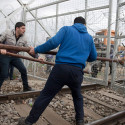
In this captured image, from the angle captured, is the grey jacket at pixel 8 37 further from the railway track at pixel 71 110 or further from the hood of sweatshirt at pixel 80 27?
the hood of sweatshirt at pixel 80 27

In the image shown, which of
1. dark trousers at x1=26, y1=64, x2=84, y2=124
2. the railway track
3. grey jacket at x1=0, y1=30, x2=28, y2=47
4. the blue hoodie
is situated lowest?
the railway track

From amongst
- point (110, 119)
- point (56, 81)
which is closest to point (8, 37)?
point (56, 81)

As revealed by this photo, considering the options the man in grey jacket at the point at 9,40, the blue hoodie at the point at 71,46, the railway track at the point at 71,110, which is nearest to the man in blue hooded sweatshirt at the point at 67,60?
the blue hoodie at the point at 71,46

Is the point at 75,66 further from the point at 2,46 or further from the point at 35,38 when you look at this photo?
the point at 35,38

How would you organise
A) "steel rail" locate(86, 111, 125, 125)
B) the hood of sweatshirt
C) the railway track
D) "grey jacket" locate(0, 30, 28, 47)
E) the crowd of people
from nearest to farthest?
the crowd of people → the hood of sweatshirt → "steel rail" locate(86, 111, 125, 125) → the railway track → "grey jacket" locate(0, 30, 28, 47)

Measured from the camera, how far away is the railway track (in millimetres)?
3186

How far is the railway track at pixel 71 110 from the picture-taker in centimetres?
319

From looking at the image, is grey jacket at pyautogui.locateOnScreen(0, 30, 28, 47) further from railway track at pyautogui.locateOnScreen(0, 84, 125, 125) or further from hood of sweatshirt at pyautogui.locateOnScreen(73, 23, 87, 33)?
hood of sweatshirt at pyautogui.locateOnScreen(73, 23, 87, 33)

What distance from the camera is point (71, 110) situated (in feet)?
12.7

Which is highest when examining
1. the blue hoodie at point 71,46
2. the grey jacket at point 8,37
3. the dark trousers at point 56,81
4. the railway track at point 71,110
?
the grey jacket at point 8,37

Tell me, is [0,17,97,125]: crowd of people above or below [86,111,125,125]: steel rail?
above

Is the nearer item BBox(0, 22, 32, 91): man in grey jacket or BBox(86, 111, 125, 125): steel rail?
BBox(86, 111, 125, 125): steel rail

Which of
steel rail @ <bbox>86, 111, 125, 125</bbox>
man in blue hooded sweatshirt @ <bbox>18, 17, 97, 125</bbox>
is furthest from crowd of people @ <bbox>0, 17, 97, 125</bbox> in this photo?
steel rail @ <bbox>86, 111, 125, 125</bbox>

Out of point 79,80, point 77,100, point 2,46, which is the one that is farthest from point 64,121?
point 2,46
